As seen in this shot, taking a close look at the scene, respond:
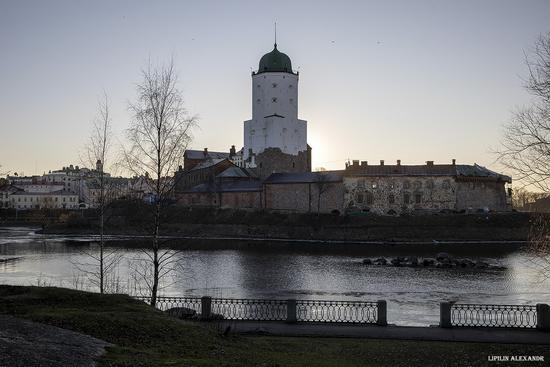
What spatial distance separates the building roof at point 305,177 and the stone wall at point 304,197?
430mm

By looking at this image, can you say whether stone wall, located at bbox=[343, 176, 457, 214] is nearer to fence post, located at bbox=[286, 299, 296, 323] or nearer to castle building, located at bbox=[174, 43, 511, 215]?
castle building, located at bbox=[174, 43, 511, 215]

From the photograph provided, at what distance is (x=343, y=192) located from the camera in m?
71.2

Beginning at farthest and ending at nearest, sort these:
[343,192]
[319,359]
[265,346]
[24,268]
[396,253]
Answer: [343,192], [396,253], [24,268], [265,346], [319,359]

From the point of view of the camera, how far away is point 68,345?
31.5 ft

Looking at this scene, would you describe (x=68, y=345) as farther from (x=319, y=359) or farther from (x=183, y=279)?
(x=183, y=279)

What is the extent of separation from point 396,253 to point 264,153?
37874mm

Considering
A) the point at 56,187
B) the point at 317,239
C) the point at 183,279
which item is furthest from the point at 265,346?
the point at 56,187

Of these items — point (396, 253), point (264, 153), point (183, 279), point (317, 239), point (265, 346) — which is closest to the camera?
point (265, 346)

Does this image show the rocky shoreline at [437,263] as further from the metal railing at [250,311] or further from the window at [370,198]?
the window at [370,198]

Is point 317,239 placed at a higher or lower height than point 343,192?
lower

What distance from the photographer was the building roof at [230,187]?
7809 centimetres

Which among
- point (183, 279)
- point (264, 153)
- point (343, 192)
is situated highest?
point (264, 153)

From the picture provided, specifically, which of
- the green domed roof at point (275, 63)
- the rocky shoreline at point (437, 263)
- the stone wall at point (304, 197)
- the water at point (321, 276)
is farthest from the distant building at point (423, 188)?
the rocky shoreline at point (437, 263)

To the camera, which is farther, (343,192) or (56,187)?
(56,187)
